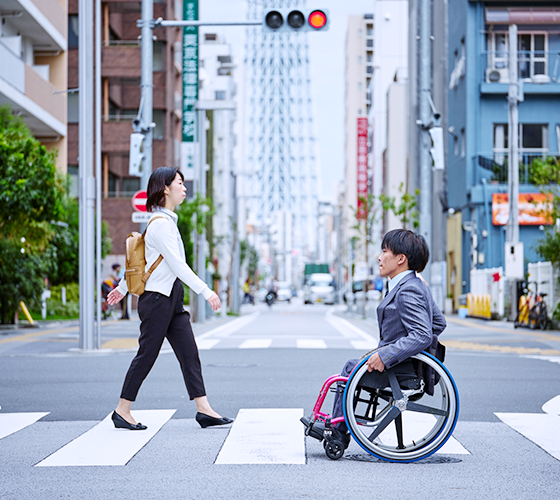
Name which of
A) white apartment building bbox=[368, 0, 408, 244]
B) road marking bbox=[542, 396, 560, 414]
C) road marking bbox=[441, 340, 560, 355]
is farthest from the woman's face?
white apartment building bbox=[368, 0, 408, 244]

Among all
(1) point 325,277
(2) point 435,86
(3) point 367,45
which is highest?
(3) point 367,45

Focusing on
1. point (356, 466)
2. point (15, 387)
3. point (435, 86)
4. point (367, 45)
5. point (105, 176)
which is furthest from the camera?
point (367, 45)

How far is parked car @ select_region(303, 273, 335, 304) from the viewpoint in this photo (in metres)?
75.9

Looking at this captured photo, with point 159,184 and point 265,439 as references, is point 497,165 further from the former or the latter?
point 265,439

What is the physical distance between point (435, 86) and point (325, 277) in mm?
27286

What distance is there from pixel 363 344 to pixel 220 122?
6883 centimetres

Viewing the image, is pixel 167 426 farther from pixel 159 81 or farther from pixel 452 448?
pixel 159 81

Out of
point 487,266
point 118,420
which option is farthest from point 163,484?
point 487,266

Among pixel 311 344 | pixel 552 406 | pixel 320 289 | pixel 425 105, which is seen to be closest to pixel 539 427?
pixel 552 406

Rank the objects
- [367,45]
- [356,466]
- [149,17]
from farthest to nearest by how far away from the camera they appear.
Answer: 1. [367,45]
2. [149,17]
3. [356,466]

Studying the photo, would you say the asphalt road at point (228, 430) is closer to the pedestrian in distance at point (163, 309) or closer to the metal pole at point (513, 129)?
the pedestrian in distance at point (163, 309)

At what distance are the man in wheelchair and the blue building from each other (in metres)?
33.7

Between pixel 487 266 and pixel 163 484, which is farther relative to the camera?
pixel 487 266

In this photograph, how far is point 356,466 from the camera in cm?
552
